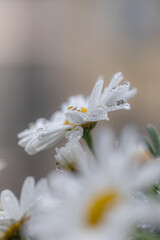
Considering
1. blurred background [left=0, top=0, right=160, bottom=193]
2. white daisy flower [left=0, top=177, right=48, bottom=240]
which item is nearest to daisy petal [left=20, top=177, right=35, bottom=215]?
white daisy flower [left=0, top=177, right=48, bottom=240]

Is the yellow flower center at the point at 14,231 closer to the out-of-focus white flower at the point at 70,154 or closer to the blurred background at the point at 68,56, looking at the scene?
the out-of-focus white flower at the point at 70,154

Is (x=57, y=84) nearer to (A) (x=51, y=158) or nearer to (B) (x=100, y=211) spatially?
(A) (x=51, y=158)

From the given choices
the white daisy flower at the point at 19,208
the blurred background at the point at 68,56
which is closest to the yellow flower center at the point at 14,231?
the white daisy flower at the point at 19,208

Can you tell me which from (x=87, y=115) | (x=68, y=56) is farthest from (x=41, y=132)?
(x=68, y=56)

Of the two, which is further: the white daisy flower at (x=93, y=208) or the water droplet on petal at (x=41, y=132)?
the water droplet on petal at (x=41, y=132)

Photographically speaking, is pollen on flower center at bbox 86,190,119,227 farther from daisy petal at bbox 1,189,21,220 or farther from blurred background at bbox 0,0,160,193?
blurred background at bbox 0,0,160,193

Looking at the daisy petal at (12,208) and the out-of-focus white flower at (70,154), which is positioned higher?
the out-of-focus white flower at (70,154)
